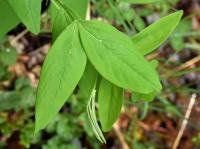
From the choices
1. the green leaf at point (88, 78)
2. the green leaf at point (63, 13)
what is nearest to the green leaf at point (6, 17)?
the green leaf at point (63, 13)

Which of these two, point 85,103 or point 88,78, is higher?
point 88,78

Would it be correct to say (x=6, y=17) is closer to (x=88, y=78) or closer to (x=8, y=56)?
(x=88, y=78)

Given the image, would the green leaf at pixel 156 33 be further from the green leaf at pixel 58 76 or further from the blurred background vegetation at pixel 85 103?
the blurred background vegetation at pixel 85 103

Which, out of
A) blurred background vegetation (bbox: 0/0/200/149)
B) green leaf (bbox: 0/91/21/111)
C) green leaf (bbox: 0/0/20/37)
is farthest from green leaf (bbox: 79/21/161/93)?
green leaf (bbox: 0/91/21/111)

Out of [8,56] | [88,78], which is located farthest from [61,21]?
[8,56]

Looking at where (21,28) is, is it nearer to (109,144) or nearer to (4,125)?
(4,125)

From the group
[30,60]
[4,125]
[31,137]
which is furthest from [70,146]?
[30,60]
